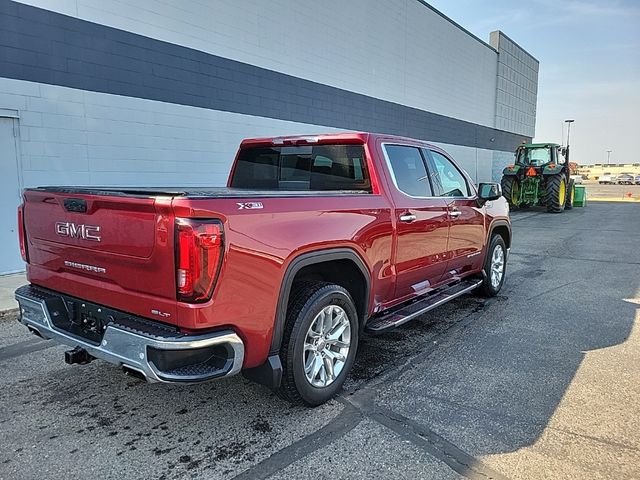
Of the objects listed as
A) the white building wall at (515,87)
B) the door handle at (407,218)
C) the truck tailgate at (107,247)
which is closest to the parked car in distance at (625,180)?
the white building wall at (515,87)

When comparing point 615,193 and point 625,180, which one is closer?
point 615,193

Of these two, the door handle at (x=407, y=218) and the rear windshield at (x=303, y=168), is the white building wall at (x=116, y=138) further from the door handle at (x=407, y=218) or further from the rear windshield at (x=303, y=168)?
the door handle at (x=407, y=218)

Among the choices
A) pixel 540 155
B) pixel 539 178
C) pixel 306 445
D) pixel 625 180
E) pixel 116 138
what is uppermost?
pixel 540 155

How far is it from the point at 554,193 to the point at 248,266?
1919 cm

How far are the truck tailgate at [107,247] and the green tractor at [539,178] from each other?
1850 centimetres

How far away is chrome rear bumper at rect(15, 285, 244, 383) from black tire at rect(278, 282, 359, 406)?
0.45m

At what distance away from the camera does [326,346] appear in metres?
3.44

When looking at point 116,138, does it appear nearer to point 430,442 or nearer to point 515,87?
point 430,442

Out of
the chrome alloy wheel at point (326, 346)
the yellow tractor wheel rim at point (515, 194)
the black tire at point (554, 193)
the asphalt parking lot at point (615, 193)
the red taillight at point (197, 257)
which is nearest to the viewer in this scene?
the red taillight at point (197, 257)

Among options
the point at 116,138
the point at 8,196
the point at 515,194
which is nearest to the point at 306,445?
the point at 8,196

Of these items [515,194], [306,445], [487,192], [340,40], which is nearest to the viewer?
[306,445]

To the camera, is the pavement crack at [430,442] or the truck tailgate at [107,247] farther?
the pavement crack at [430,442]

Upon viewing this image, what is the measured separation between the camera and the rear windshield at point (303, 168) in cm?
411

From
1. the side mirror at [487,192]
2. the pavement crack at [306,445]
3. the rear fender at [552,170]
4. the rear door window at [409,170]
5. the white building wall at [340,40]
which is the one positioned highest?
the white building wall at [340,40]
